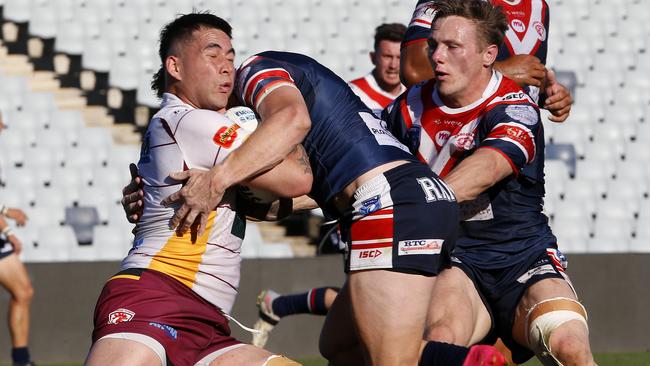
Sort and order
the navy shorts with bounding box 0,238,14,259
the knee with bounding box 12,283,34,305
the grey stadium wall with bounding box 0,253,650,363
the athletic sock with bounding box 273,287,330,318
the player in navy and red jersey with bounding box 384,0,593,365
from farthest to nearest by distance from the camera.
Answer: the grey stadium wall with bounding box 0,253,650,363 < the navy shorts with bounding box 0,238,14,259 < the knee with bounding box 12,283,34,305 < the athletic sock with bounding box 273,287,330,318 < the player in navy and red jersey with bounding box 384,0,593,365

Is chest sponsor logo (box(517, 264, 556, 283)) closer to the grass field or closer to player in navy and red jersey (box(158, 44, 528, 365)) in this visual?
player in navy and red jersey (box(158, 44, 528, 365))

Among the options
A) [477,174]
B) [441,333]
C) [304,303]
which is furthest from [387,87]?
[441,333]

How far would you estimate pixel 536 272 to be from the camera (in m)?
5.04

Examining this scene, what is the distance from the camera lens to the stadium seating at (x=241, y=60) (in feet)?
36.6

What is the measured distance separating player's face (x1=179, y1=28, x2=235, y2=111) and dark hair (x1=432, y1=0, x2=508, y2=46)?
118 cm

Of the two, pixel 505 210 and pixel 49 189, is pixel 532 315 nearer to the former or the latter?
pixel 505 210

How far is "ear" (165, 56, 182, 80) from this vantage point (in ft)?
13.7

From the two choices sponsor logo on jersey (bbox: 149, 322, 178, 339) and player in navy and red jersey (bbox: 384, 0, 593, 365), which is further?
player in navy and red jersey (bbox: 384, 0, 593, 365)

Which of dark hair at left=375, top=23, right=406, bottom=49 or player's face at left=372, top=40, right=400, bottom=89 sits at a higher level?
dark hair at left=375, top=23, right=406, bottom=49

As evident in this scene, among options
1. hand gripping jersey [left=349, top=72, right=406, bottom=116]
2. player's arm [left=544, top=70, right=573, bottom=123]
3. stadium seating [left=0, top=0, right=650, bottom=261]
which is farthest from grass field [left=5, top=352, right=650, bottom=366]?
player's arm [left=544, top=70, right=573, bottom=123]

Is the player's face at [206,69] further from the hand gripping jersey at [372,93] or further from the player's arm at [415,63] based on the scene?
the hand gripping jersey at [372,93]

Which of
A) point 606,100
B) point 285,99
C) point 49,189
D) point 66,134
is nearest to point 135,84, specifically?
point 66,134

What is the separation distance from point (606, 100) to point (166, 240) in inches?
388

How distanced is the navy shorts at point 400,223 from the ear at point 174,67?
82 cm
